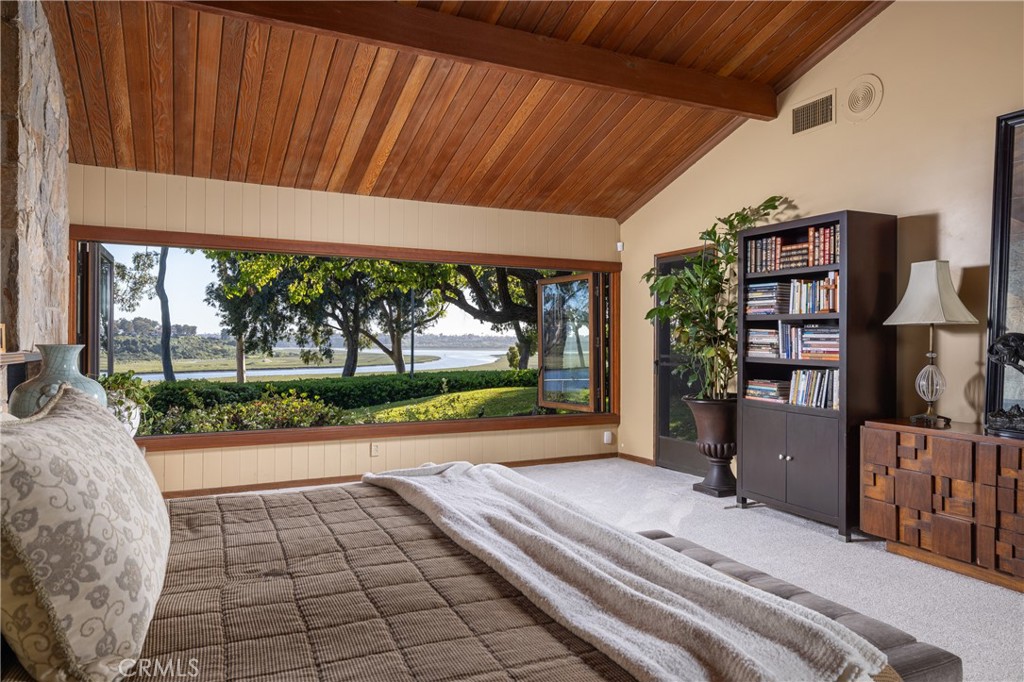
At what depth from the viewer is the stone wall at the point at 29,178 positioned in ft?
9.67

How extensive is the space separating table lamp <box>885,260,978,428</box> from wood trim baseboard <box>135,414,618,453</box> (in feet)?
10.7

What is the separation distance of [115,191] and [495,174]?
287 cm

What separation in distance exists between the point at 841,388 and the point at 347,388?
5195 mm

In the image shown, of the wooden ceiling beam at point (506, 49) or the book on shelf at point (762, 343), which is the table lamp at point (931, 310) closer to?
the book on shelf at point (762, 343)

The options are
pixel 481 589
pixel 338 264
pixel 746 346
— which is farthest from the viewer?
pixel 338 264

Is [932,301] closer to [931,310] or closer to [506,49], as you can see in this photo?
[931,310]

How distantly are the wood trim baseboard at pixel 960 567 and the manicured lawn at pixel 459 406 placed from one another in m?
4.46

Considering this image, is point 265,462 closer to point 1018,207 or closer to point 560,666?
point 560,666

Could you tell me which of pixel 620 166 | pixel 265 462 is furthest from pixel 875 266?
pixel 265 462

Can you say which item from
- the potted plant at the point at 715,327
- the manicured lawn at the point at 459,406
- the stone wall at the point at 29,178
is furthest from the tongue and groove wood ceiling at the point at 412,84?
the manicured lawn at the point at 459,406

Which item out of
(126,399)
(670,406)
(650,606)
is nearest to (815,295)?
(670,406)

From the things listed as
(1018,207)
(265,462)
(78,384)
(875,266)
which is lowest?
(265,462)

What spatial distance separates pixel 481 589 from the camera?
1.42 metres
